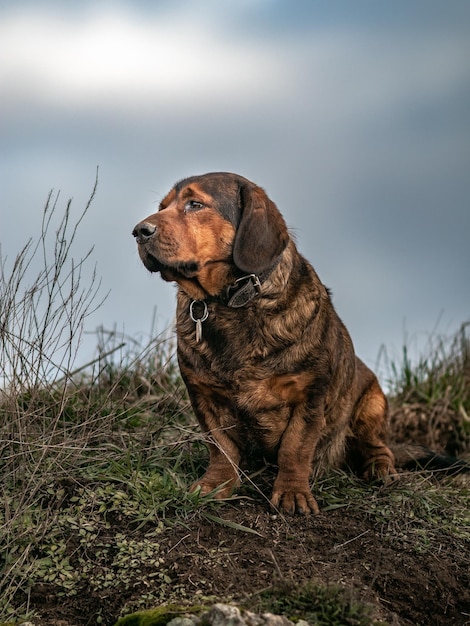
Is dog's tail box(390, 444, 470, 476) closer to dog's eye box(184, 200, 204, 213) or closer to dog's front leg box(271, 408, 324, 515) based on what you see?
dog's front leg box(271, 408, 324, 515)

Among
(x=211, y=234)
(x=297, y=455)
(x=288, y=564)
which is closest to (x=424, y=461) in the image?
(x=297, y=455)

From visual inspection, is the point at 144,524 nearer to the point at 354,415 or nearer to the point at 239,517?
the point at 239,517

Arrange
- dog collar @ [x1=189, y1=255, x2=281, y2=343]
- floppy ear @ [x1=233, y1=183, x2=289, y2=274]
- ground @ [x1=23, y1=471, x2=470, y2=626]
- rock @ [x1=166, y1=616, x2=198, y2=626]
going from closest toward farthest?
rock @ [x1=166, y1=616, x2=198, y2=626] → ground @ [x1=23, y1=471, x2=470, y2=626] → floppy ear @ [x1=233, y1=183, x2=289, y2=274] → dog collar @ [x1=189, y1=255, x2=281, y2=343]

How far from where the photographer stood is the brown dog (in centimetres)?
538

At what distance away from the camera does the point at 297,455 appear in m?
5.73

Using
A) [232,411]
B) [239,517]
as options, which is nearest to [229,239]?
[232,411]

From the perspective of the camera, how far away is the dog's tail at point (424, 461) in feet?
23.7

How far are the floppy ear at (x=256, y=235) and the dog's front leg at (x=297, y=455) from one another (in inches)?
39.2

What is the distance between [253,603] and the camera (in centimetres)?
434


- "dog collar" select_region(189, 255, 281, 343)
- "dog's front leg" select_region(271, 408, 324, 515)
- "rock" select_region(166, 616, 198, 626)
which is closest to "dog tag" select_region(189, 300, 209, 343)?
"dog collar" select_region(189, 255, 281, 343)

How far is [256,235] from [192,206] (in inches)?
15.9

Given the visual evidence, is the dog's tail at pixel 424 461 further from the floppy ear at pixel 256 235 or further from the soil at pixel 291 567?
the floppy ear at pixel 256 235

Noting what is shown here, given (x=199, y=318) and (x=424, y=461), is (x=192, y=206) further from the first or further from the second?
(x=424, y=461)

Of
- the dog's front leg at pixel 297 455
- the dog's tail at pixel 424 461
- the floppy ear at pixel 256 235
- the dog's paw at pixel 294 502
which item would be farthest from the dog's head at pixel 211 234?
the dog's tail at pixel 424 461
